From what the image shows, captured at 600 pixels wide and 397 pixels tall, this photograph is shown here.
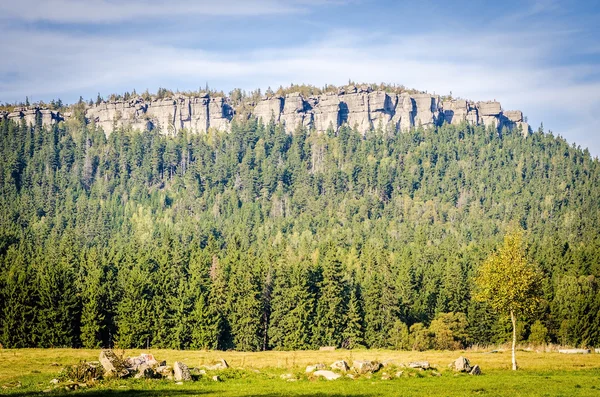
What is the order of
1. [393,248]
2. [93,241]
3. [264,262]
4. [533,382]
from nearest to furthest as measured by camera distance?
[533,382] → [264,262] → [393,248] → [93,241]

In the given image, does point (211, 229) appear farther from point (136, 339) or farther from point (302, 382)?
point (302, 382)

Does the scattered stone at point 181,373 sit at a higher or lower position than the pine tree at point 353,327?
higher

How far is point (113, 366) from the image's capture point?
37.6 meters

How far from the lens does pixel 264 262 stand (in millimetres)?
112000

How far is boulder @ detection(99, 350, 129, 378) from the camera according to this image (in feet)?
123

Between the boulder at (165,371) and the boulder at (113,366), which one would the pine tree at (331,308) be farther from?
the boulder at (113,366)

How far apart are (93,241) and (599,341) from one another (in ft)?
473

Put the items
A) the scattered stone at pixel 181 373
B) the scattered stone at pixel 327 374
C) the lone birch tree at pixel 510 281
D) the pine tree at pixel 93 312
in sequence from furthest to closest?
1. the pine tree at pixel 93 312
2. the lone birch tree at pixel 510 281
3. the scattered stone at pixel 327 374
4. the scattered stone at pixel 181 373

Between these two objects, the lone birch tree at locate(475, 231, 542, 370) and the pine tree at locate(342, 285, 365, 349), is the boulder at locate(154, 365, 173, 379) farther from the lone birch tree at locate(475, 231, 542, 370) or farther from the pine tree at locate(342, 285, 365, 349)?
the pine tree at locate(342, 285, 365, 349)

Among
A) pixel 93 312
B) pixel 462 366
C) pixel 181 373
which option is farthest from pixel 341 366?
pixel 93 312

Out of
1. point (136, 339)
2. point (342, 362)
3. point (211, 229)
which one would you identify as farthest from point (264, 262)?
point (211, 229)

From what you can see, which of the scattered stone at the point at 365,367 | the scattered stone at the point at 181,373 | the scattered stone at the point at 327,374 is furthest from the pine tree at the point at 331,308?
the scattered stone at the point at 181,373

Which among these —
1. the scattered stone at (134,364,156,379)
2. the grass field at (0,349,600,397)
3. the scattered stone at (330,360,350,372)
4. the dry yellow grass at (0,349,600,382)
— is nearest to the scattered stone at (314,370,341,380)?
the grass field at (0,349,600,397)

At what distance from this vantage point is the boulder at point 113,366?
37.4 metres
